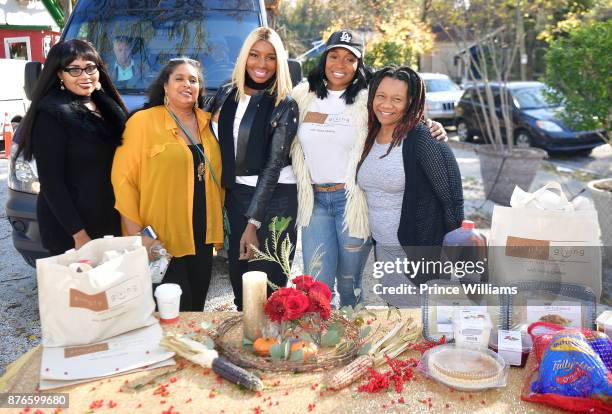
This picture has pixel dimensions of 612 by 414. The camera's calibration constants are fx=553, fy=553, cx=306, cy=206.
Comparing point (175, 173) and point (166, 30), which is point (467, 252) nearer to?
point (175, 173)

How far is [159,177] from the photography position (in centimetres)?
288

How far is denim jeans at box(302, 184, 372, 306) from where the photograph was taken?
3123 millimetres

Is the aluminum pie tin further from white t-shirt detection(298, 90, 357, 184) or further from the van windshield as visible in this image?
the van windshield

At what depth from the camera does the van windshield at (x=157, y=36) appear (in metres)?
4.70

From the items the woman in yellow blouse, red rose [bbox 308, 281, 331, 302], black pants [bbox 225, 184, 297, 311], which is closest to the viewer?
red rose [bbox 308, 281, 331, 302]

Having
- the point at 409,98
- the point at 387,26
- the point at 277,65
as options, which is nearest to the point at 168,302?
the point at 277,65

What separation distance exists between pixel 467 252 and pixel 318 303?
0.74 m

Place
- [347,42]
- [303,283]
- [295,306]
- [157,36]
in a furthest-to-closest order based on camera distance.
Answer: [157,36], [347,42], [303,283], [295,306]

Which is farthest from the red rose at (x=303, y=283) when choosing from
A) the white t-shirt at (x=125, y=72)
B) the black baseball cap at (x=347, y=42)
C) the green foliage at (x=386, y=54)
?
the green foliage at (x=386, y=54)

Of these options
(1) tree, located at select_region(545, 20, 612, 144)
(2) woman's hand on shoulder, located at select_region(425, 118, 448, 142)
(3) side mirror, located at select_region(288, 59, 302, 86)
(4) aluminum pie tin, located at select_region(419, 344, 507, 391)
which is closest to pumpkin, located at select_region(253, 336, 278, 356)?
(4) aluminum pie tin, located at select_region(419, 344, 507, 391)

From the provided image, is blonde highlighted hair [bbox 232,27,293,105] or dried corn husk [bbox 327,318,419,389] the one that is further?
blonde highlighted hair [bbox 232,27,293,105]

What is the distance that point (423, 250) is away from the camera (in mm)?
2854

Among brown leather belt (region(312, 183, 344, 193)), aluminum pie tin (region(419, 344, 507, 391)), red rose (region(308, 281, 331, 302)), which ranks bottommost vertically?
aluminum pie tin (region(419, 344, 507, 391))

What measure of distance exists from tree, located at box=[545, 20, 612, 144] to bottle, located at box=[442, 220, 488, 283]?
15.0 ft
